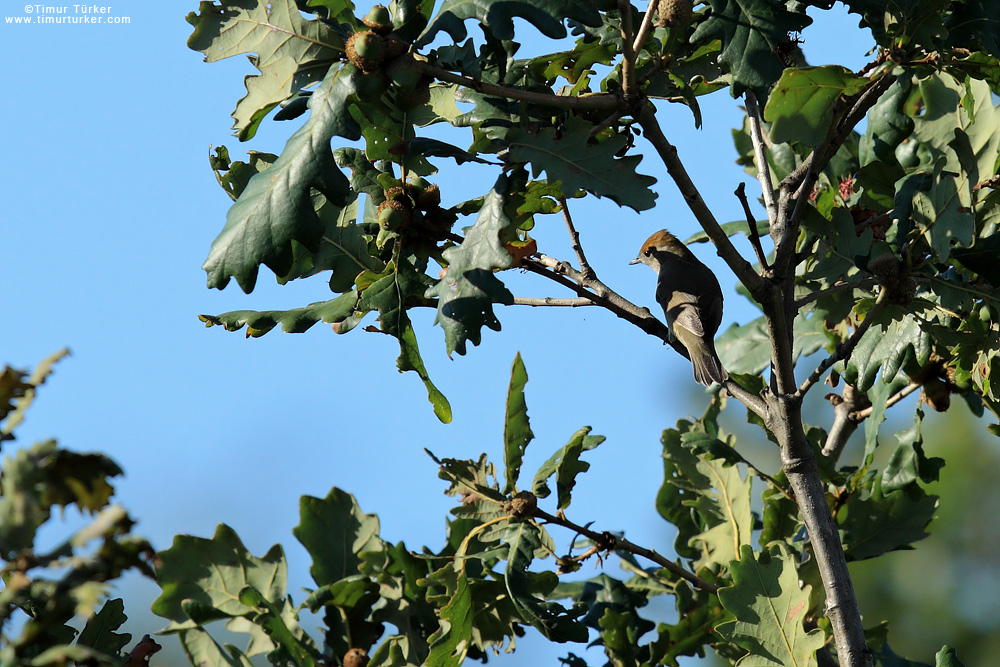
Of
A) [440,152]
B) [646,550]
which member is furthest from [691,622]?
[440,152]

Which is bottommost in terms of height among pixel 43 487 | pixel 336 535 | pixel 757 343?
pixel 43 487

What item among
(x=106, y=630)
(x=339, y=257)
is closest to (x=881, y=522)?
(x=339, y=257)

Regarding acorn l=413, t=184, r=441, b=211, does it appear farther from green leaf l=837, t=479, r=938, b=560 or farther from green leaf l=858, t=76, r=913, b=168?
green leaf l=837, t=479, r=938, b=560

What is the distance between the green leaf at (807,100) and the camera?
8.30 ft

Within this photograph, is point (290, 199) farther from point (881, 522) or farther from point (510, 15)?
point (881, 522)

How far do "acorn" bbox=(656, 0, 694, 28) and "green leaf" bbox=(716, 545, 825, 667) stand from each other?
5.11ft

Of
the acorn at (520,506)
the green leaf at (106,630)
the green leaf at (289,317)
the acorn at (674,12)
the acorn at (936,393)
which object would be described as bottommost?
the green leaf at (106,630)

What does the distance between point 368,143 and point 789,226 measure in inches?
48.9

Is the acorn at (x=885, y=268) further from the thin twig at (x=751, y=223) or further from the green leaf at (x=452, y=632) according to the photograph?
the green leaf at (x=452, y=632)

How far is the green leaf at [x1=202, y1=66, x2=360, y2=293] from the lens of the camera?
8.07ft

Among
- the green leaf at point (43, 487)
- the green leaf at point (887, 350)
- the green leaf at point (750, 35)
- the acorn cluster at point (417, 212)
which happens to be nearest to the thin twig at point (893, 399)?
the green leaf at point (887, 350)

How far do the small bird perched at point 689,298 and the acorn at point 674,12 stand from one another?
149 centimetres

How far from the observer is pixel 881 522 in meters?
3.53

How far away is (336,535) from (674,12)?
198 centimetres
